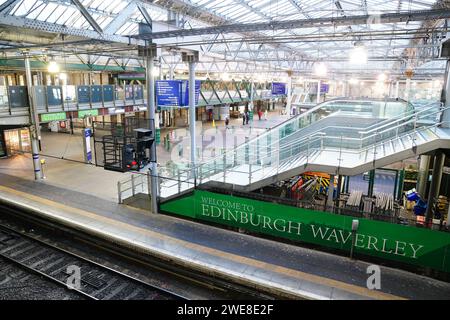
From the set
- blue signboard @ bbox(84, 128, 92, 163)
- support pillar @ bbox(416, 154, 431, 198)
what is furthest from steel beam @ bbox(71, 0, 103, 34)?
support pillar @ bbox(416, 154, 431, 198)

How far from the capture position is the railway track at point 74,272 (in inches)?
289

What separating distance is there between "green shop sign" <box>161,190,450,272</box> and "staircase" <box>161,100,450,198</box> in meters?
0.70

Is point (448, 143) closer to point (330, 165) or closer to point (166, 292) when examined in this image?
point (330, 165)

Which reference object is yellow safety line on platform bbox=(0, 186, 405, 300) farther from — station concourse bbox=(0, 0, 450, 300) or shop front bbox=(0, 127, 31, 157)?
shop front bbox=(0, 127, 31, 157)

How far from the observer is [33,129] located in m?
14.2

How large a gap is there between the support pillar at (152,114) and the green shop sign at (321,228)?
0.79 meters

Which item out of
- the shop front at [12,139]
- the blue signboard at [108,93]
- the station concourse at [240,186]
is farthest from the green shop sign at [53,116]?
the shop front at [12,139]

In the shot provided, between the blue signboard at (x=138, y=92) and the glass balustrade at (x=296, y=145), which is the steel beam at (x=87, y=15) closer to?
the glass balustrade at (x=296, y=145)

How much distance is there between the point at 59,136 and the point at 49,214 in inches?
690

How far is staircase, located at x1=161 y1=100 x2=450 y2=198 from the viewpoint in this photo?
28.8 feet

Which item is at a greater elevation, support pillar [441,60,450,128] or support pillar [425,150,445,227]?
support pillar [441,60,450,128]

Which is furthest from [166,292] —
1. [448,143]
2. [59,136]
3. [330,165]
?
[59,136]
